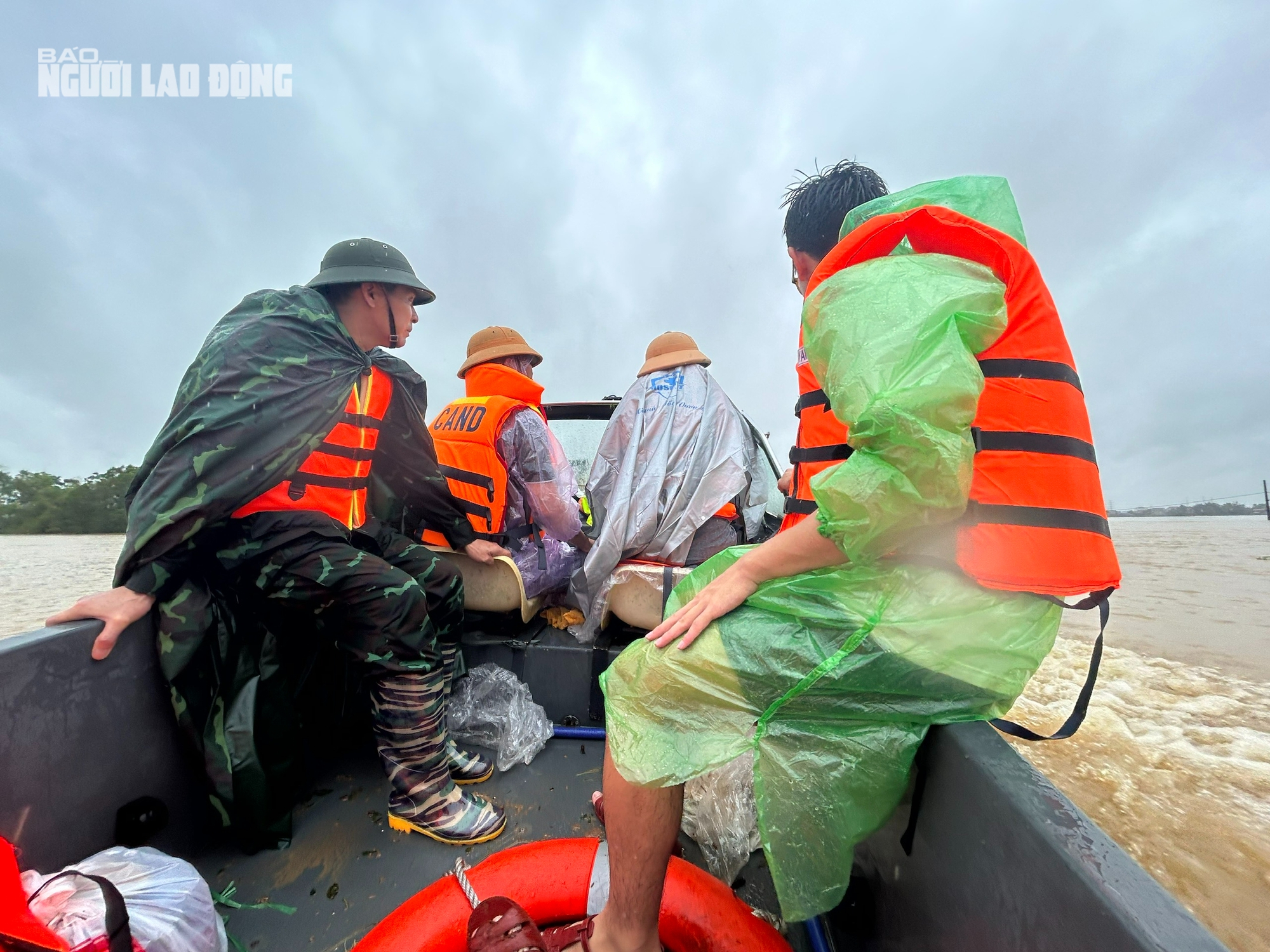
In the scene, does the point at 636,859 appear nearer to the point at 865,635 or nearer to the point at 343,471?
the point at 865,635

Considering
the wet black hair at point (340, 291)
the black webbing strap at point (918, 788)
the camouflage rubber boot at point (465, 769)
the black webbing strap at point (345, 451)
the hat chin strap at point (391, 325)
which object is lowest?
the camouflage rubber boot at point (465, 769)

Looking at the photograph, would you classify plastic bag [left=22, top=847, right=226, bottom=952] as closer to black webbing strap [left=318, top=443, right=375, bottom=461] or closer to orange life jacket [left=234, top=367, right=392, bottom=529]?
orange life jacket [left=234, top=367, right=392, bottom=529]

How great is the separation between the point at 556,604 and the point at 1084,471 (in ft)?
8.38

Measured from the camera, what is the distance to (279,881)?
5.33 feet

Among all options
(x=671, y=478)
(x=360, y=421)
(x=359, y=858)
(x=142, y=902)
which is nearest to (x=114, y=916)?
(x=142, y=902)

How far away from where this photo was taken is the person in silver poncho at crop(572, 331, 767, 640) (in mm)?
2729

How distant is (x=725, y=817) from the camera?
1.82m

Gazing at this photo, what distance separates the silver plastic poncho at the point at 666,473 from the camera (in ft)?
8.93

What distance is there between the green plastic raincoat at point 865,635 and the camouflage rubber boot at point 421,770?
3.35 ft

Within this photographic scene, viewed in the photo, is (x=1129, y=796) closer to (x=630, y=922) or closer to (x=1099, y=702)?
(x=1099, y=702)

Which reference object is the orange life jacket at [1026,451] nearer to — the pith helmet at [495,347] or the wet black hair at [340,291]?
the wet black hair at [340,291]

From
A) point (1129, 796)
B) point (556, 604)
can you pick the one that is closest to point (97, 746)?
point (556, 604)

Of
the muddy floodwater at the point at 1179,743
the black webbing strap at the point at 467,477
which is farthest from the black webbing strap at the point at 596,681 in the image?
the muddy floodwater at the point at 1179,743

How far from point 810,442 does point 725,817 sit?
1.31 metres
